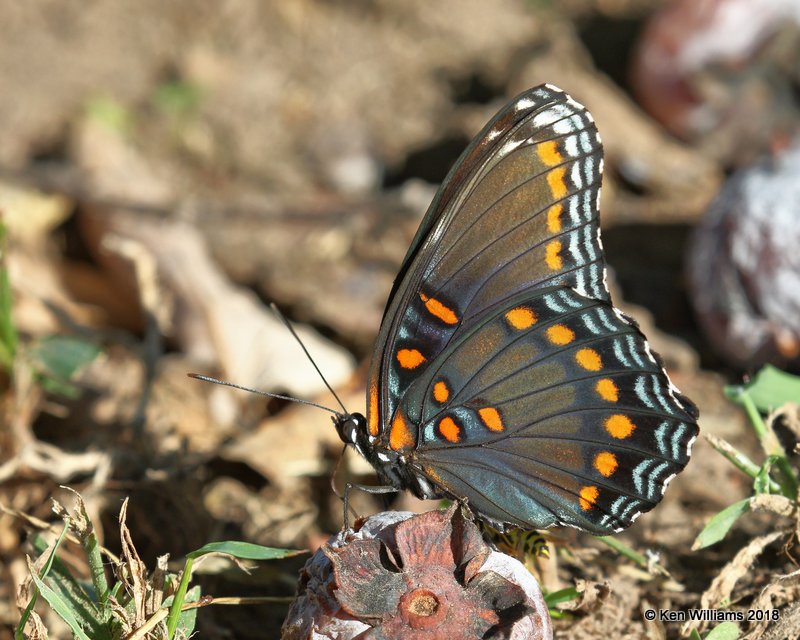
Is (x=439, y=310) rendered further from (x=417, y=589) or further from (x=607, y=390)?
(x=417, y=589)

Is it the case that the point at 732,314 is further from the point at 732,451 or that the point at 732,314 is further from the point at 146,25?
the point at 146,25

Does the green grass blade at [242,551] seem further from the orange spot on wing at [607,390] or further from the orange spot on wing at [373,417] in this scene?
the orange spot on wing at [607,390]

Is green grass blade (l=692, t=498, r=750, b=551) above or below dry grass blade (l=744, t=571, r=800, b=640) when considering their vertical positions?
above

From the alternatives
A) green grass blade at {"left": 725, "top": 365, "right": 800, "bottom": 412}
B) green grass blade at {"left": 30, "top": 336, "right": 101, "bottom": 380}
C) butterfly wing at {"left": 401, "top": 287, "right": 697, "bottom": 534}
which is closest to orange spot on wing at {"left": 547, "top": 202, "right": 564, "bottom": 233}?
butterfly wing at {"left": 401, "top": 287, "right": 697, "bottom": 534}

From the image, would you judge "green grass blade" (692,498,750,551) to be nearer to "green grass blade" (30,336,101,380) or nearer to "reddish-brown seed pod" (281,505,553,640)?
"reddish-brown seed pod" (281,505,553,640)

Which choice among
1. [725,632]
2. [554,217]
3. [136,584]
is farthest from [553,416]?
[136,584]
